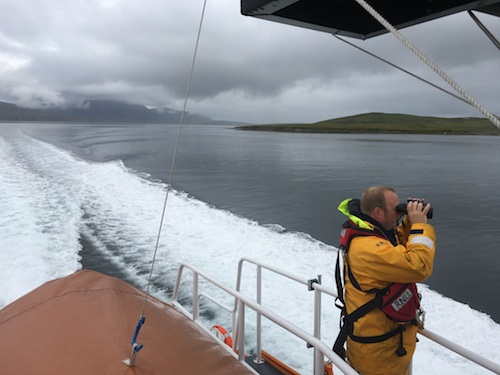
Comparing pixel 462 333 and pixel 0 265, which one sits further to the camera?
pixel 0 265

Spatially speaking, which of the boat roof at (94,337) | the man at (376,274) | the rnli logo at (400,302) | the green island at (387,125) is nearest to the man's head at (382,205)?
the man at (376,274)

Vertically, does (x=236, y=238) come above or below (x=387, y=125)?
below

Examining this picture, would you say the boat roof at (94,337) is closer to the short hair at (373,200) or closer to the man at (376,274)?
the man at (376,274)

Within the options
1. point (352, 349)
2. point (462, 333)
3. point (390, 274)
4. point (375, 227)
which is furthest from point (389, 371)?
point (462, 333)

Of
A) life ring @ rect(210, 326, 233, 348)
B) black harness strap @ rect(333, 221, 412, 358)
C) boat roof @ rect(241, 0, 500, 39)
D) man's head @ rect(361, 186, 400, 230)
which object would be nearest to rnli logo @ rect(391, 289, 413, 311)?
black harness strap @ rect(333, 221, 412, 358)

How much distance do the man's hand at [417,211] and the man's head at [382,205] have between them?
7 centimetres

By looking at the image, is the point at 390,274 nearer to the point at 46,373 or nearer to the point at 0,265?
the point at 46,373

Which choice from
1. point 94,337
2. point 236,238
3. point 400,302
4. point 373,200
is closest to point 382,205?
point 373,200

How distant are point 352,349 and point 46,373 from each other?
1591 millimetres

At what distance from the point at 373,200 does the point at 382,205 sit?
5 centimetres

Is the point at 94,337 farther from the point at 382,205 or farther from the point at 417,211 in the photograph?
the point at 417,211

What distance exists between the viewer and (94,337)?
7.17ft

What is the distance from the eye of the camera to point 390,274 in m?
1.65

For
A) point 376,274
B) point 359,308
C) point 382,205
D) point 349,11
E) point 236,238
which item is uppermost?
point 349,11
